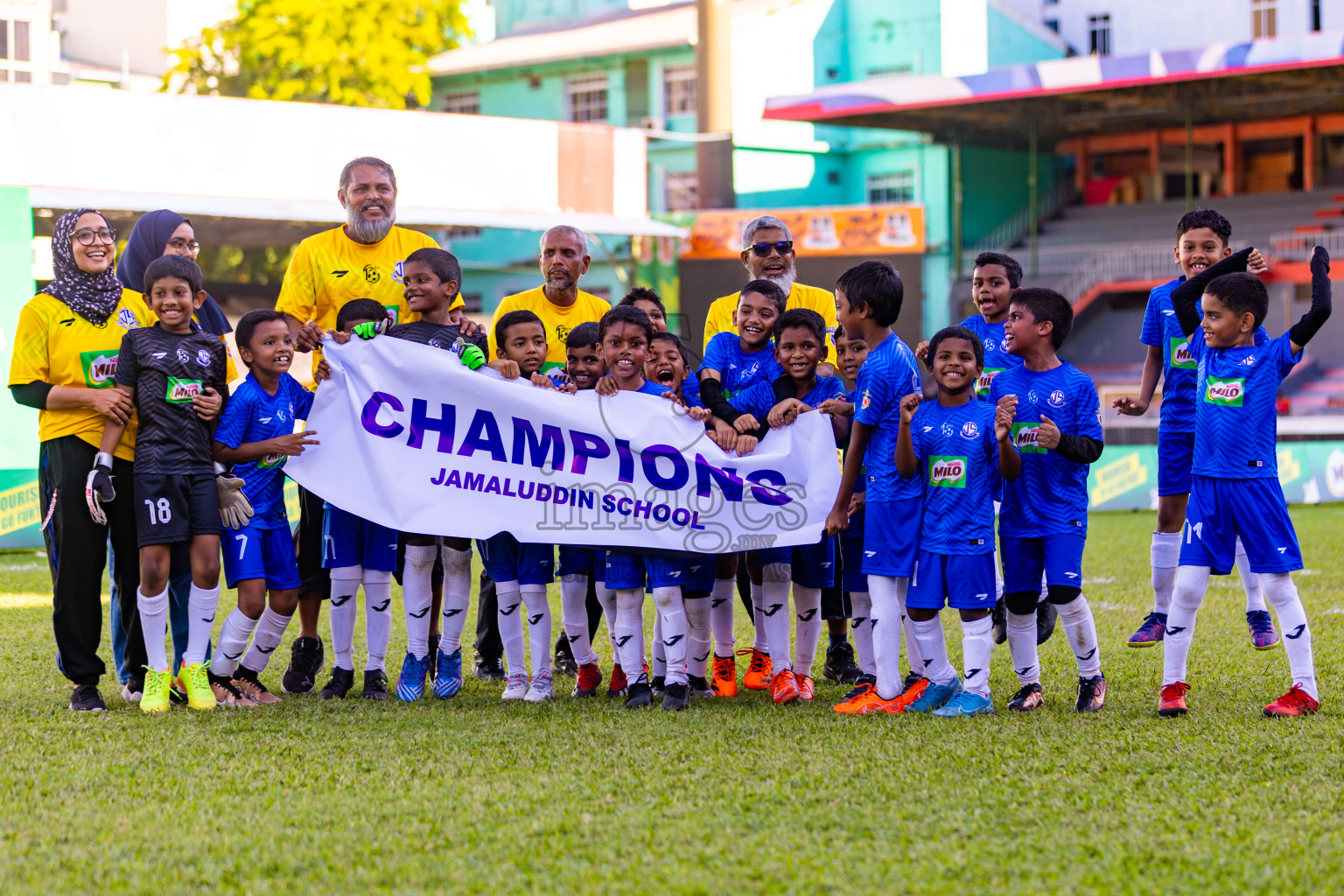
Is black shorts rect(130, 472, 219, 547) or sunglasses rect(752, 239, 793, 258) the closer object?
black shorts rect(130, 472, 219, 547)

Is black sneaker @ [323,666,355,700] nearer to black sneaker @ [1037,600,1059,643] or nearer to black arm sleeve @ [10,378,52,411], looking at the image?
black arm sleeve @ [10,378,52,411]

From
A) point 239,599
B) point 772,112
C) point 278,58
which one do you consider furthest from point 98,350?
point 278,58

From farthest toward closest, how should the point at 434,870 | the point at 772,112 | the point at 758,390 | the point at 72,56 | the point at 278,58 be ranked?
1. the point at 72,56
2. the point at 278,58
3. the point at 772,112
4. the point at 758,390
5. the point at 434,870

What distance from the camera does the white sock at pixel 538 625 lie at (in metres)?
6.18

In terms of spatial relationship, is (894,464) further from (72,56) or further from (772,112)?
(72,56)

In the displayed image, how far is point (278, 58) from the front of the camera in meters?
35.8

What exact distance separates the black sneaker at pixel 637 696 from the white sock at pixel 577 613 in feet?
1.28

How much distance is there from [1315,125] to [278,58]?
83.2 ft

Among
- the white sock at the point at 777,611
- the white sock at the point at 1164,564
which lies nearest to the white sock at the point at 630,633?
the white sock at the point at 777,611

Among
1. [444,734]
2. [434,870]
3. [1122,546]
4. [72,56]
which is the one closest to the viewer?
[434,870]

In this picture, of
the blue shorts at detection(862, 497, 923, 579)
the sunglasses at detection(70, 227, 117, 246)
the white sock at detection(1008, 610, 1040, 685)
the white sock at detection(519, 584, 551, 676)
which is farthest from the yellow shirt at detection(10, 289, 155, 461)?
the white sock at detection(1008, 610, 1040, 685)

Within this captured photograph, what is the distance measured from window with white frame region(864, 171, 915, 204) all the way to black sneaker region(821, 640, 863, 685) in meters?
28.9

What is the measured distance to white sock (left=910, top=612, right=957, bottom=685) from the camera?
5730 millimetres

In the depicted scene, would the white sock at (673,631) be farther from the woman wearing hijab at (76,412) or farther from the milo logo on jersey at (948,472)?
the woman wearing hijab at (76,412)
